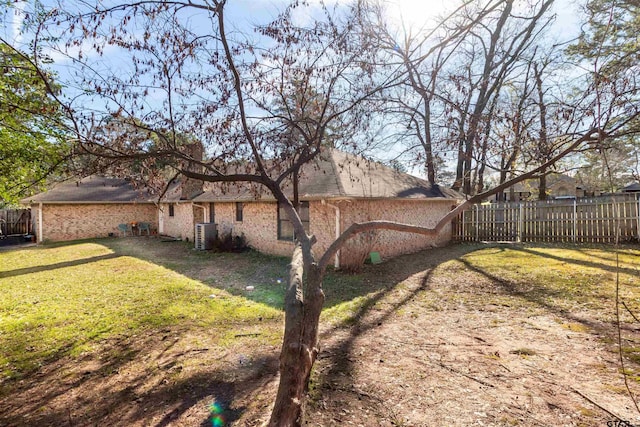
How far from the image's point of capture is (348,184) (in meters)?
10.3

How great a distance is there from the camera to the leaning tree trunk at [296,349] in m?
2.61

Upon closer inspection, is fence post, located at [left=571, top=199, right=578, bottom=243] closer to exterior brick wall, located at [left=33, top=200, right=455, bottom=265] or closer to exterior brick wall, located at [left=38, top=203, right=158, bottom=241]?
exterior brick wall, located at [left=33, top=200, right=455, bottom=265]

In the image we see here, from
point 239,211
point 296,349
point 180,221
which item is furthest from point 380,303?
point 180,221

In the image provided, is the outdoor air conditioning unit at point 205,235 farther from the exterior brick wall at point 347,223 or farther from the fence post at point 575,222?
the fence post at point 575,222

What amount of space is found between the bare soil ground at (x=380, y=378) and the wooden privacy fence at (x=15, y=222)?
22.8 meters

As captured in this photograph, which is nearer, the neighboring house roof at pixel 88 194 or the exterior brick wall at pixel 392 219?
the exterior brick wall at pixel 392 219

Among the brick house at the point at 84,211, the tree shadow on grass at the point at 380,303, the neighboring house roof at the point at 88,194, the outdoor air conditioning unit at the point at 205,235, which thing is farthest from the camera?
the brick house at the point at 84,211

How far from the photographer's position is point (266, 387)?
372cm

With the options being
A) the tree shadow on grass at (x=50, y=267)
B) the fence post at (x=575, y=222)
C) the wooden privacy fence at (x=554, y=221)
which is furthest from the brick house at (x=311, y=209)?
the fence post at (x=575, y=222)

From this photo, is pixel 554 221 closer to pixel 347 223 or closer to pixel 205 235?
pixel 347 223

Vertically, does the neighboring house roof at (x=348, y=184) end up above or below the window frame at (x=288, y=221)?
above

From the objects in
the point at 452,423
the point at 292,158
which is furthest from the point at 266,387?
the point at 292,158

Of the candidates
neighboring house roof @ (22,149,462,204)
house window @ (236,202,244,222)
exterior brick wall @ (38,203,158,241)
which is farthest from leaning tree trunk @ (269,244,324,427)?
exterior brick wall @ (38,203,158,241)

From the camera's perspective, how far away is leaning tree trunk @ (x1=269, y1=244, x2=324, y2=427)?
2.61 meters
